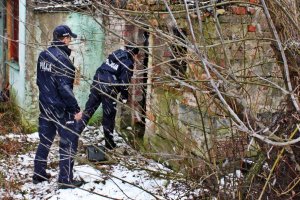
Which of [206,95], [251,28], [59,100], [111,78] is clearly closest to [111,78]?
[111,78]

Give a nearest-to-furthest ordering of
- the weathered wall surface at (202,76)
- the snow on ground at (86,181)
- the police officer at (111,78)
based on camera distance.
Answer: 1. the weathered wall surface at (202,76)
2. the snow on ground at (86,181)
3. the police officer at (111,78)

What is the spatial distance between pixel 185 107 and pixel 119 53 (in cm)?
131

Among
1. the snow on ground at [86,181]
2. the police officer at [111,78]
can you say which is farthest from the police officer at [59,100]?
the police officer at [111,78]

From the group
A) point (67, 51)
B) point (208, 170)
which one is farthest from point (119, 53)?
point (208, 170)

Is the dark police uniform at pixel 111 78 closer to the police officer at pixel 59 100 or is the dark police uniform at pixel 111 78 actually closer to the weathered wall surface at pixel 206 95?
the weathered wall surface at pixel 206 95

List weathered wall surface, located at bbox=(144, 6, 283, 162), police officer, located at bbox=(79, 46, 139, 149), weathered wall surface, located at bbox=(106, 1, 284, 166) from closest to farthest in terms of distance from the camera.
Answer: weathered wall surface, located at bbox=(106, 1, 284, 166) → weathered wall surface, located at bbox=(144, 6, 283, 162) → police officer, located at bbox=(79, 46, 139, 149)

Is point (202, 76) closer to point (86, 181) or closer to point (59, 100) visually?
point (59, 100)

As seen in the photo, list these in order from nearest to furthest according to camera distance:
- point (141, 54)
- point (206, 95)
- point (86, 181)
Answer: point (206, 95) < point (86, 181) < point (141, 54)

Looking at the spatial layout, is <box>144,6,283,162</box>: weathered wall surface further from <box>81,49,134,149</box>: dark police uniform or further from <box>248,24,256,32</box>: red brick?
<box>81,49,134,149</box>: dark police uniform

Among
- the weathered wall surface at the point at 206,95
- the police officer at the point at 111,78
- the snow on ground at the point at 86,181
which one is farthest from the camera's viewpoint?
the police officer at the point at 111,78

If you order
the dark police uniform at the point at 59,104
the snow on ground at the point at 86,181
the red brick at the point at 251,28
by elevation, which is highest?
the red brick at the point at 251,28

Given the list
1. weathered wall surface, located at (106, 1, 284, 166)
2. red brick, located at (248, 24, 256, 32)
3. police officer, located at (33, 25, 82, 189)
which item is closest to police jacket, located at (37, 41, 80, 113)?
police officer, located at (33, 25, 82, 189)

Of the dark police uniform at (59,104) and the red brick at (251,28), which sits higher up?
the red brick at (251,28)

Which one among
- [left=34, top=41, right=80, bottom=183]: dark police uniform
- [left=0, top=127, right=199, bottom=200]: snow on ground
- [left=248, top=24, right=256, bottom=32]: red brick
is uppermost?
[left=248, top=24, right=256, bottom=32]: red brick
